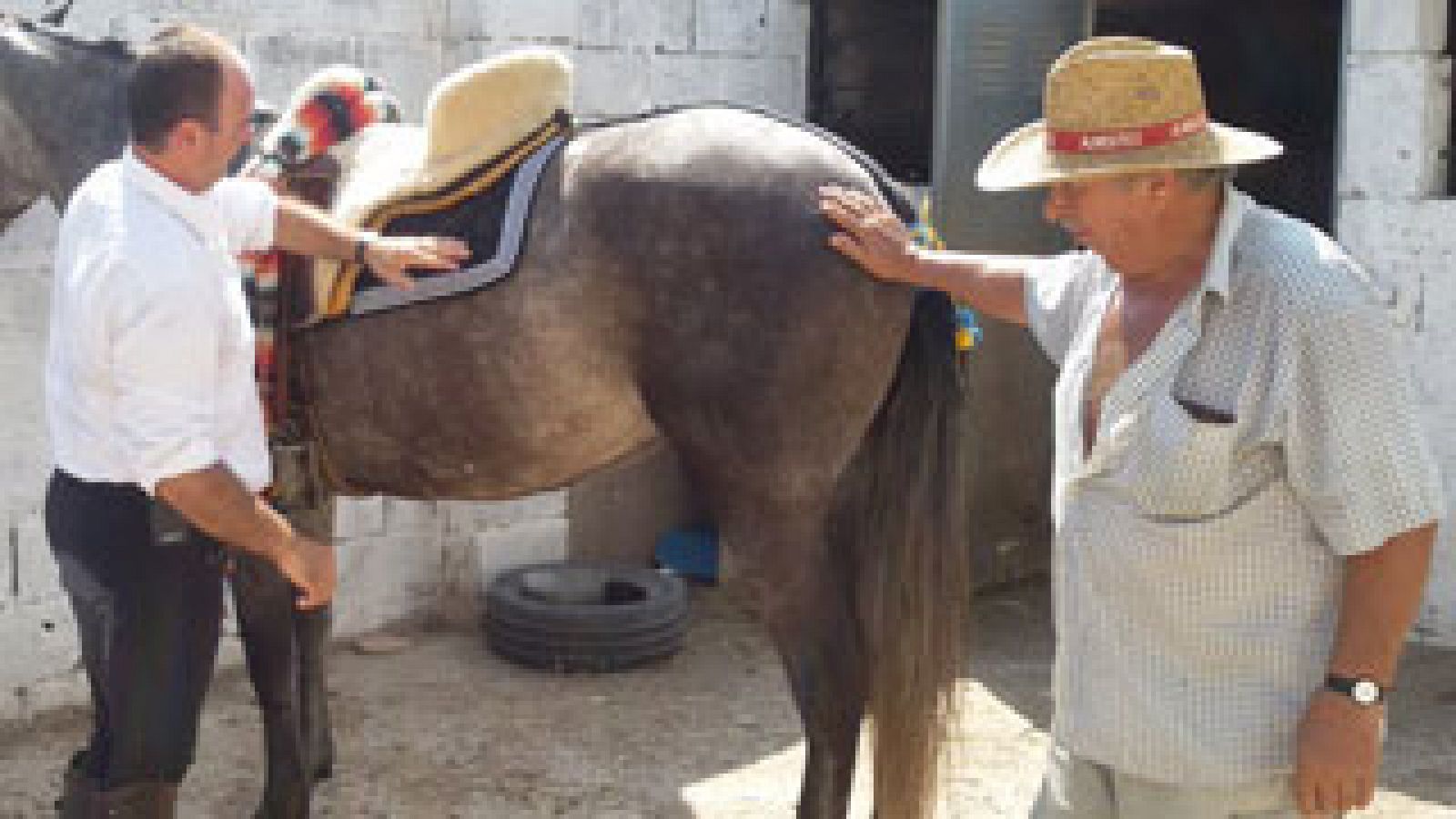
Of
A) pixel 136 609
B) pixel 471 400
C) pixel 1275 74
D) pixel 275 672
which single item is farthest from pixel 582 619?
pixel 1275 74

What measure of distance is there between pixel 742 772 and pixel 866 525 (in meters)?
1.11

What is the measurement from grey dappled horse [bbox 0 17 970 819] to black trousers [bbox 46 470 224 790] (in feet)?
2.71

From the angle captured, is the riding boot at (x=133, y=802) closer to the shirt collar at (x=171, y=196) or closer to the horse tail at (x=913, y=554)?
the shirt collar at (x=171, y=196)

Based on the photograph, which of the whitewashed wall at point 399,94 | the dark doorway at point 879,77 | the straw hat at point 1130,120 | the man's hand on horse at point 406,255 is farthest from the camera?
the dark doorway at point 879,77

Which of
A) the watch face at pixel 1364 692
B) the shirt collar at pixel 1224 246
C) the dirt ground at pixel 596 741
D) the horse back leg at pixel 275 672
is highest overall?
the shirt collar at pixel 1224 246

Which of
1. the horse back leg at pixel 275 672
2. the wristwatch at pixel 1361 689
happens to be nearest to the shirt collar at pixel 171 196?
the horse back leg at pixel 275 672

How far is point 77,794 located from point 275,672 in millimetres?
905

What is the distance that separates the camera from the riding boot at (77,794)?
2.28 meters

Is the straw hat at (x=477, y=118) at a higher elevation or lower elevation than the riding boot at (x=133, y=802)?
higher

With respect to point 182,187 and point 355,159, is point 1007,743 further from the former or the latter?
point 182,187

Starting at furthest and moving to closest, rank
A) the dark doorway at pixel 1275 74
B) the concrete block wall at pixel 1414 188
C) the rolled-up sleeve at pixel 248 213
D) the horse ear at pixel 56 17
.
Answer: the dark doorway at pixel 1275 74 → the concrete block wall at pixel 1414 188 → the horse ear at pixel 56 17 → the rolled-up sleeve at pixel 248 213

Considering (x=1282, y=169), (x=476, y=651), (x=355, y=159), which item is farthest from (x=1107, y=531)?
(x=1282, y=169)

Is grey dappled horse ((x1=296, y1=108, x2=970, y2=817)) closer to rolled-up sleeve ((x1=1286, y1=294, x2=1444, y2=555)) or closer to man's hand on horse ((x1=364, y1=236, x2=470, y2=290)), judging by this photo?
man's hand on horse ((x1=364, y1=236, x2=470, y2=290))

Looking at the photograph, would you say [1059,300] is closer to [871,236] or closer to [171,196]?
[871,236]
